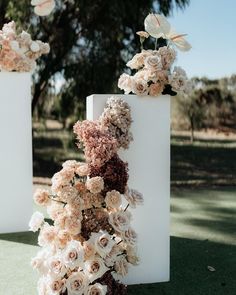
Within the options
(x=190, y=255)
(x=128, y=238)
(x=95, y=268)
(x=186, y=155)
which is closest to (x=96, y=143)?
(x=128, y=238)

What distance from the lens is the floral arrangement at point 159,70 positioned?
282 centimetres

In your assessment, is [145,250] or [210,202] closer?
[145,250]

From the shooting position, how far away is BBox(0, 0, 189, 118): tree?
799 centimetres

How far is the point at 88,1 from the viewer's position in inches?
→ 306

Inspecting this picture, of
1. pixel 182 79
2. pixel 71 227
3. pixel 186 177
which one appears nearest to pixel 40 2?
pixel 182 79

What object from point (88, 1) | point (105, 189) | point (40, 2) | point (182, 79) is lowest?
point (105, 189)

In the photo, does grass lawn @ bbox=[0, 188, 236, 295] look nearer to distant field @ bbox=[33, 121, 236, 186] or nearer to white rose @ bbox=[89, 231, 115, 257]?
white rose @ bbox=[89, 231, 115, 257]

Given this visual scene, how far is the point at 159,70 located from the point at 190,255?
1524 millimetres

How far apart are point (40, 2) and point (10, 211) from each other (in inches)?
81.4

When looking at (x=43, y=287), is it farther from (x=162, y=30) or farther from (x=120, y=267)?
(x=162, y=30)

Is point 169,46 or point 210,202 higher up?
point 169,46

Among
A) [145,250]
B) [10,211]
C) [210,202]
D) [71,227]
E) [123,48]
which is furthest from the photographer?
[123,48]

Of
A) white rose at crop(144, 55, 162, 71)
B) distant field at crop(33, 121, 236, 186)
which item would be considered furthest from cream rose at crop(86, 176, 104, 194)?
distant field at crop(33, 121, 236, 186)

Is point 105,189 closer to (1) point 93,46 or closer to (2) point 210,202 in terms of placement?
(2) point 210,202
